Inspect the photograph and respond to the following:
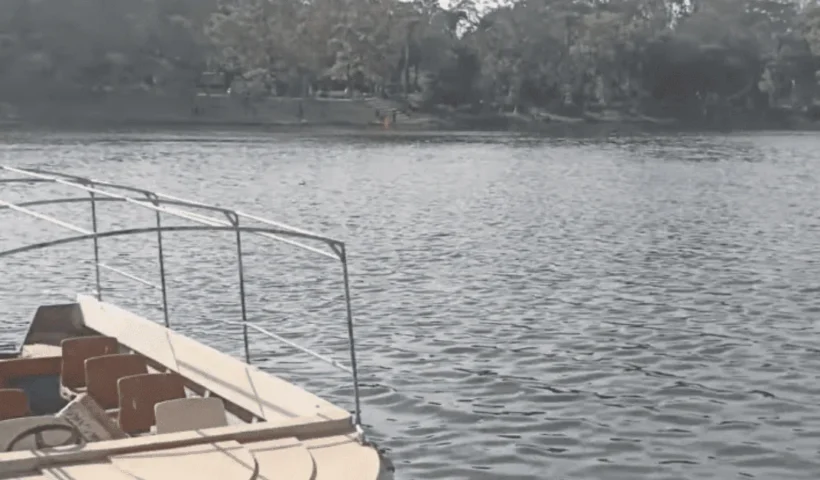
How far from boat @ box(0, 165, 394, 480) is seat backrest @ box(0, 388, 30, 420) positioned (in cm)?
1

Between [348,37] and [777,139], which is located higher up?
[348,37]

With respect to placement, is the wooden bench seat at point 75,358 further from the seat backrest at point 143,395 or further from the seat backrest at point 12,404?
the seat backrest at point 12,404

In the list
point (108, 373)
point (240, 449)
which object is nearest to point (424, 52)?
point (108, 373)

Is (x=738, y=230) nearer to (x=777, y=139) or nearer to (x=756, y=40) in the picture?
(x=777, y=139)

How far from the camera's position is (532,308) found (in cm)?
3145

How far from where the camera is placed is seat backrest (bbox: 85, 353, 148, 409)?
17141mm

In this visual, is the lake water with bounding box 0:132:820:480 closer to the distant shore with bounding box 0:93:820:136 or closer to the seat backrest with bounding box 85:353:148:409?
the seat backrest with bounding box 85:353:148:409

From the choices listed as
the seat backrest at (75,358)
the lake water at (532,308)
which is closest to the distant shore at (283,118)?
the lake water at (532,308)

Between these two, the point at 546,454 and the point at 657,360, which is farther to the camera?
the point at 657,360

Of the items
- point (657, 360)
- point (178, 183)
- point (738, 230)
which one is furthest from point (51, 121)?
point (657, 360)

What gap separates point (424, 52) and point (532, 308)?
131 metres

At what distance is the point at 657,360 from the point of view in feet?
84.7

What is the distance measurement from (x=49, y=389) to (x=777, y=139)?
420 feet

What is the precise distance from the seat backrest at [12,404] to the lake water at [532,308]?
5556 millimetres
